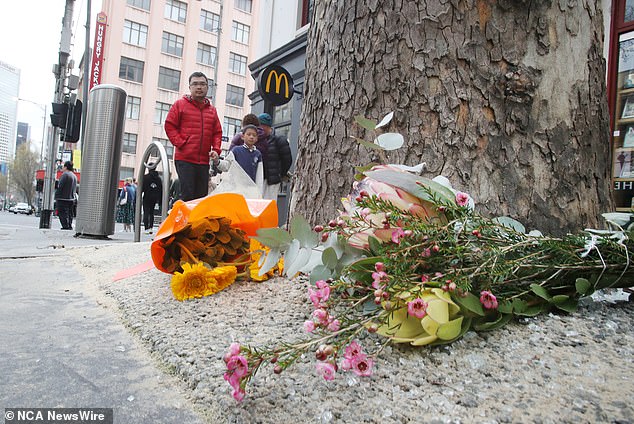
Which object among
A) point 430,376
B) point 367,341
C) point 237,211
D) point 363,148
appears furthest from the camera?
point 237,211

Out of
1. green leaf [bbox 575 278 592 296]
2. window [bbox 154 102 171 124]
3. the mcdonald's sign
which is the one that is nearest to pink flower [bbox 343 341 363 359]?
green leaf [bbox 575 278 592 296]

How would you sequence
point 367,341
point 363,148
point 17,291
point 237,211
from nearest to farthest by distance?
point 367,341 → point 363,148 → point 237,211 → point 17,291

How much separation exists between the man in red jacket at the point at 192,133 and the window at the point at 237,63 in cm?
3344

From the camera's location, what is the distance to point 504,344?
878mm

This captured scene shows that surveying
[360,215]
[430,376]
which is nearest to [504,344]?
[430,376]

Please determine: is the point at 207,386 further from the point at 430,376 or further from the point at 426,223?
the point at 426,223

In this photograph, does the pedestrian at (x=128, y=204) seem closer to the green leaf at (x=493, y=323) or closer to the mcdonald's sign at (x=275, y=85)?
the mcdonald's sign at (x=275, y=85)

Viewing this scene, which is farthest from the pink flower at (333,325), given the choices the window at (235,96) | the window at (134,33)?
the window at (235,96)

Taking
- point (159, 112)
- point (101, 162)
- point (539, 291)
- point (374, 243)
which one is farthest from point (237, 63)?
point (539, 291)

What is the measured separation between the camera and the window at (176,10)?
112ft

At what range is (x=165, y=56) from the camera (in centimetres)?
3388

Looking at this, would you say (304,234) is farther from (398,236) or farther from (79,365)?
(79,365)

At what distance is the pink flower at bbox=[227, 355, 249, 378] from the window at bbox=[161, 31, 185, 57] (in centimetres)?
3707

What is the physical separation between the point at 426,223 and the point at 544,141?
681mm
